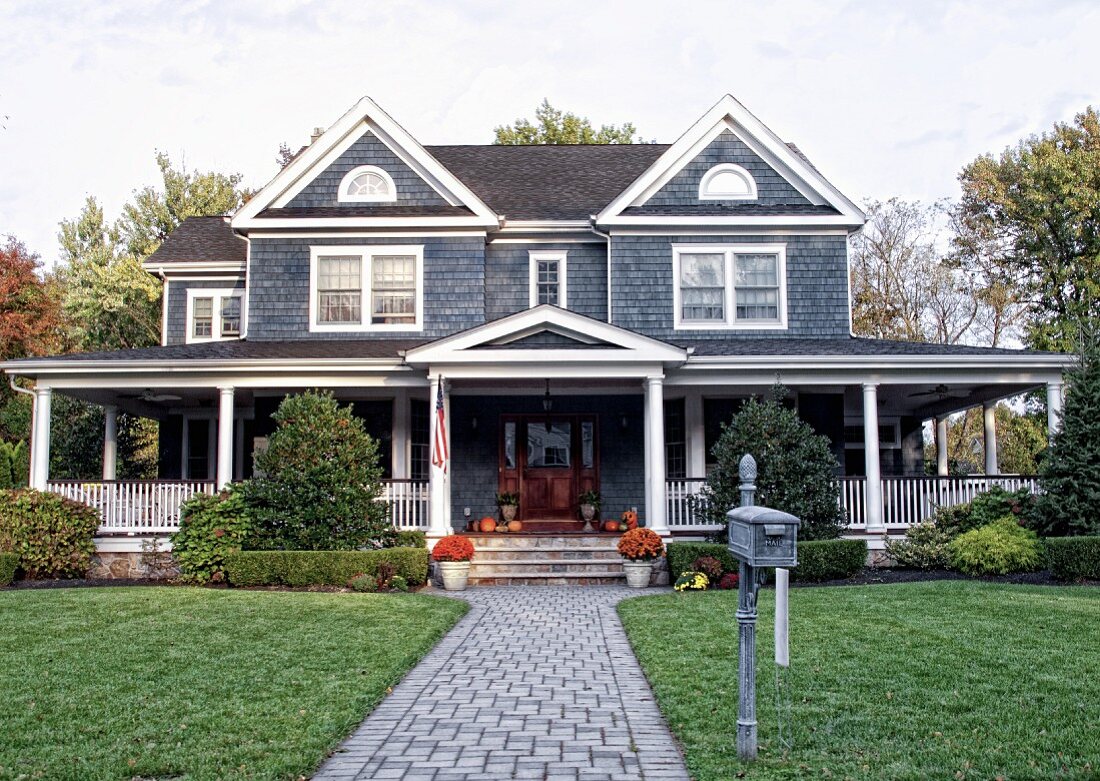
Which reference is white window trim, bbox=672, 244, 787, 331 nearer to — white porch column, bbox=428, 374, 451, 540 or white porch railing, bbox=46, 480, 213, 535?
white porch column, bbox=428, 374, 451, 540

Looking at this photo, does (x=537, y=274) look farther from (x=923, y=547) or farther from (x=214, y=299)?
(x=923, y=547)

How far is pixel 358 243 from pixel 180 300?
4.69 m

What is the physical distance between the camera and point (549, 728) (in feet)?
22.7

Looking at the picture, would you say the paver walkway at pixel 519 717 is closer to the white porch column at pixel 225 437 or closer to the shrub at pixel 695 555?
the shrub at pixel 695 555

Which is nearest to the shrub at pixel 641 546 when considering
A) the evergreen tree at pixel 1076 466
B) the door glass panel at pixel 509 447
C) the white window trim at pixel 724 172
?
the door glass panel at pixel 509 447

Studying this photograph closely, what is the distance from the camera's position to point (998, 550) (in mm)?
15195

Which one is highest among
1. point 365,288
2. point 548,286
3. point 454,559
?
point 548,286

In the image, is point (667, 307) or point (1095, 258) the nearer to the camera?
point (667, 307)

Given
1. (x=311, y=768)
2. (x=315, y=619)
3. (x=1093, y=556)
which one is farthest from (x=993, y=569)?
(x=311, y=768)

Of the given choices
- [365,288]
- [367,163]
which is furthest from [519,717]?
[367,163]

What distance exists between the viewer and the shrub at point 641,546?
15.7 m

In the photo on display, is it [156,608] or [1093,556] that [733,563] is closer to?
[1093,556]

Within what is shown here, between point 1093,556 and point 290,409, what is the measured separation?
477 inches

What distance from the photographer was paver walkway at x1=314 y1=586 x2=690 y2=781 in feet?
19.5
